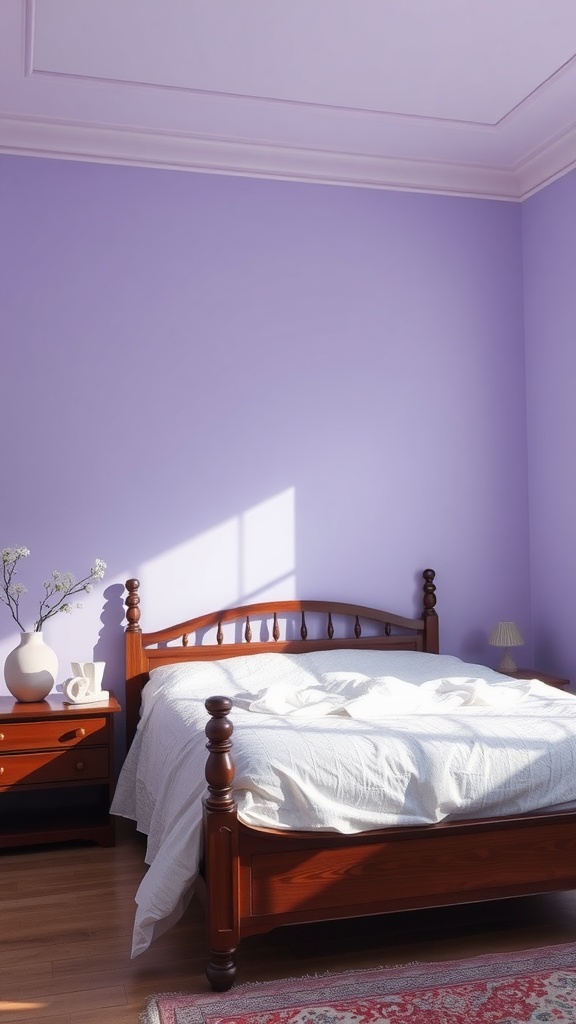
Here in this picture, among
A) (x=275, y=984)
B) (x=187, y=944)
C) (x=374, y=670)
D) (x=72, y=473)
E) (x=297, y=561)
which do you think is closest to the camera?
(x=275, y=984)

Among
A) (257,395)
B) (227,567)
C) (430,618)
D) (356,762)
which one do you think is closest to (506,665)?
(430,618)

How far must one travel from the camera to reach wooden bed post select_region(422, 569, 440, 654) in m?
4.36

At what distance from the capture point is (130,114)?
3.87 metres

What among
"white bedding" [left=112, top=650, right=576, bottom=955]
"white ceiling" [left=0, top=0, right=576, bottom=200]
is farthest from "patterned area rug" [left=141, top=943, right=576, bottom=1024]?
"white ceiling" [left=0, top=0, right=576, bottom=200]

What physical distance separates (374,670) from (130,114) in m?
2.49

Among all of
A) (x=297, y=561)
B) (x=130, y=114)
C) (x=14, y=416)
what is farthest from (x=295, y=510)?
(x=130, y=114)

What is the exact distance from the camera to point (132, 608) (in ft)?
13.0

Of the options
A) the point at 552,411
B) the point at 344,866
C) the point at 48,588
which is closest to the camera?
the point at 344,866

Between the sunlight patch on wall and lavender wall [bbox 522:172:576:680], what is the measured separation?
1237mm

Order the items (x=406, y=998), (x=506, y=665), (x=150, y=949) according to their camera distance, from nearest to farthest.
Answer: (x=406, y=998) < (x=150, y=949) < (x=506, y=665)

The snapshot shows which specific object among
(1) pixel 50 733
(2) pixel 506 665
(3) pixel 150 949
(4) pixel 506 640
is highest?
(4) pixel 506 640

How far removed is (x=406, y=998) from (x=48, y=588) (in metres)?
2.28

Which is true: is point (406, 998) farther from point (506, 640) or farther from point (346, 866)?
point (506, 640)

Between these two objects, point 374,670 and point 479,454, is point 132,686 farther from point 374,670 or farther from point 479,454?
point 479,454
